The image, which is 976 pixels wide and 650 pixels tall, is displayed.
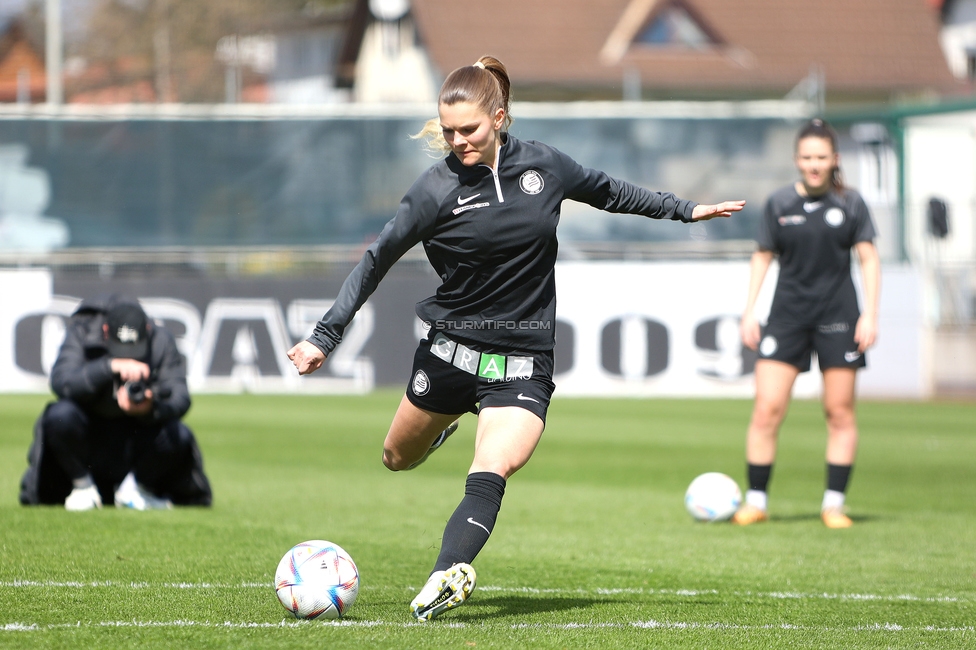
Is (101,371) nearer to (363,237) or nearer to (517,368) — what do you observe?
(517,368)

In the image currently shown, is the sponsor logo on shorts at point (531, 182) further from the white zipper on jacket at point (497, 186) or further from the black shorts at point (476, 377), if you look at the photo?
the black shorts at point (476, 377)

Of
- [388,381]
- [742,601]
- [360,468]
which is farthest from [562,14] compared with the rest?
[742,601]

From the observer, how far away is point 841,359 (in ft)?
26.5

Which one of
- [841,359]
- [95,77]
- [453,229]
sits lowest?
[841,359]

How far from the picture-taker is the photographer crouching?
25.1 feet

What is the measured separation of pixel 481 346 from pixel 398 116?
1638 centimetres

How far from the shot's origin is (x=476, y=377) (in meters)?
5.20

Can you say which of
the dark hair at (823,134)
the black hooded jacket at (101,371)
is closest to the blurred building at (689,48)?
the dark hair at (823,134)

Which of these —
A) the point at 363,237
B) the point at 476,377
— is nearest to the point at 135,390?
the point at 476,377

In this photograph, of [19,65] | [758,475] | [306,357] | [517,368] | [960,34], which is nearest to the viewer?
[306,357]

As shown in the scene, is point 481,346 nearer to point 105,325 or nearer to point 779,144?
point 105,325

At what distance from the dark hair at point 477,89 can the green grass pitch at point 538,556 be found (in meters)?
1.87

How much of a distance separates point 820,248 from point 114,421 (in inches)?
171

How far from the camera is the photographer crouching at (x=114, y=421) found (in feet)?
25.1
